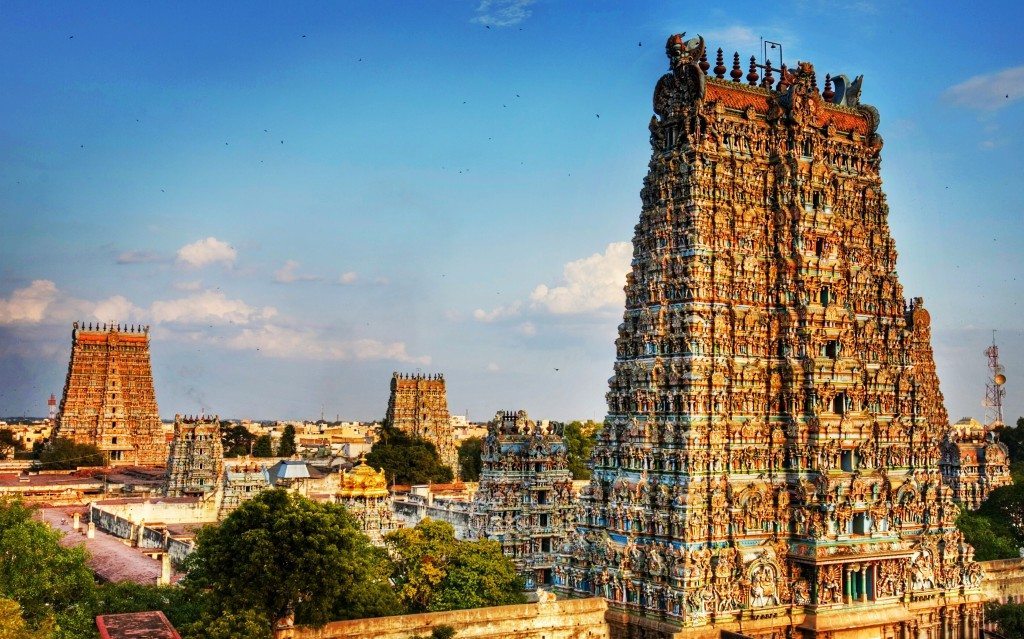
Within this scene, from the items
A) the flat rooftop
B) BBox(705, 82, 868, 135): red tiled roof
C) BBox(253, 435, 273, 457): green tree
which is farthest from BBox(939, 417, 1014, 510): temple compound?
BBox(253, 435, 273, 457): green tree

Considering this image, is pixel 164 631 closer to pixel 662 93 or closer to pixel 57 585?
pixel 57 585

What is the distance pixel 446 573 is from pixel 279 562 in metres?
7.22

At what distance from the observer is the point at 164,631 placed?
2423 cm

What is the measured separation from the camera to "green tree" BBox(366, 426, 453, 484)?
79.9m

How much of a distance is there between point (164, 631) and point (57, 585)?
3.77m

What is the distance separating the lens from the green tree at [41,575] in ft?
82.6

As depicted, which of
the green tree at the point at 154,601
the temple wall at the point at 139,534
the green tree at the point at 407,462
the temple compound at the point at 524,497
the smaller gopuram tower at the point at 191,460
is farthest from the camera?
the green tree at the point at 407,462

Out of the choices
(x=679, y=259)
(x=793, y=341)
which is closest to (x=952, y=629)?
(x=793, y=341)

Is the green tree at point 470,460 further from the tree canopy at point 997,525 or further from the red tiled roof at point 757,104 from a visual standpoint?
the red tiled roof at point 757,104

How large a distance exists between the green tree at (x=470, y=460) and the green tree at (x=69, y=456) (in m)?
32.6

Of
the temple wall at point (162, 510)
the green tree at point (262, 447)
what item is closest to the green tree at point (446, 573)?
the temple wall at point (162, 510)

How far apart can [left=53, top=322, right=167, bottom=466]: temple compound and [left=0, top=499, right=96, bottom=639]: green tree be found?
75348 millimetres

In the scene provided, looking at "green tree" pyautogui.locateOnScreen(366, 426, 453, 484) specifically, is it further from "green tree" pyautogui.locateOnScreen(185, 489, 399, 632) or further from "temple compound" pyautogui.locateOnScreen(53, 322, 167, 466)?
"green tree" pyautogui.locateOnScreen(185, 489, 399, 632)

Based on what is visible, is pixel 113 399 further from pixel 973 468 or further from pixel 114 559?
pixel 973 468
